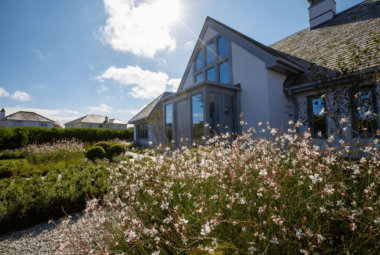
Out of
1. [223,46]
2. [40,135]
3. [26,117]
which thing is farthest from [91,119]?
[223,46]

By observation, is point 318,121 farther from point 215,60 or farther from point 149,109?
point 149,109

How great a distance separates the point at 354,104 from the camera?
547 cm

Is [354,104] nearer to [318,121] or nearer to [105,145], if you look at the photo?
[318,121]

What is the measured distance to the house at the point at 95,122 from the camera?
44.7 meters

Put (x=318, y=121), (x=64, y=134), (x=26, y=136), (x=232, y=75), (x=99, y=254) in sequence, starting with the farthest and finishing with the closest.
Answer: (x=64, y=134) < (x=26, y=136) < (x=232, y=75) < (x=318, y=121) < (x=99, y=254)

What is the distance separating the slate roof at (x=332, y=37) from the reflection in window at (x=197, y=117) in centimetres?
404

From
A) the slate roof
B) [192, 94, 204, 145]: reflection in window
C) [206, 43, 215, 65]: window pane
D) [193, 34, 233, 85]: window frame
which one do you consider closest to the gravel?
[192, 94, 204, 145]: reflection in window

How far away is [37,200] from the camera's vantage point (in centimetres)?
346

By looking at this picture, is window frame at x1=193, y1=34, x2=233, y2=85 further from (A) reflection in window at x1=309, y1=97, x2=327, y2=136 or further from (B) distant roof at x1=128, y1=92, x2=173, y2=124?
(B) distant roof at x1=128, y1=92, x2=173, y2=124

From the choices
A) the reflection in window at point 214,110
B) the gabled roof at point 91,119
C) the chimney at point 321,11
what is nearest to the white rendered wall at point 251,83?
the reflection in window at point 214,110

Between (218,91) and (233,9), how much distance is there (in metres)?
3.00

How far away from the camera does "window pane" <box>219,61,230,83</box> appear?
9139 millimetres

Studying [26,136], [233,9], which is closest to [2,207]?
[233,9]

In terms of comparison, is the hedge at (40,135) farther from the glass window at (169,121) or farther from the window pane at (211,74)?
the window pane at (211,74)
